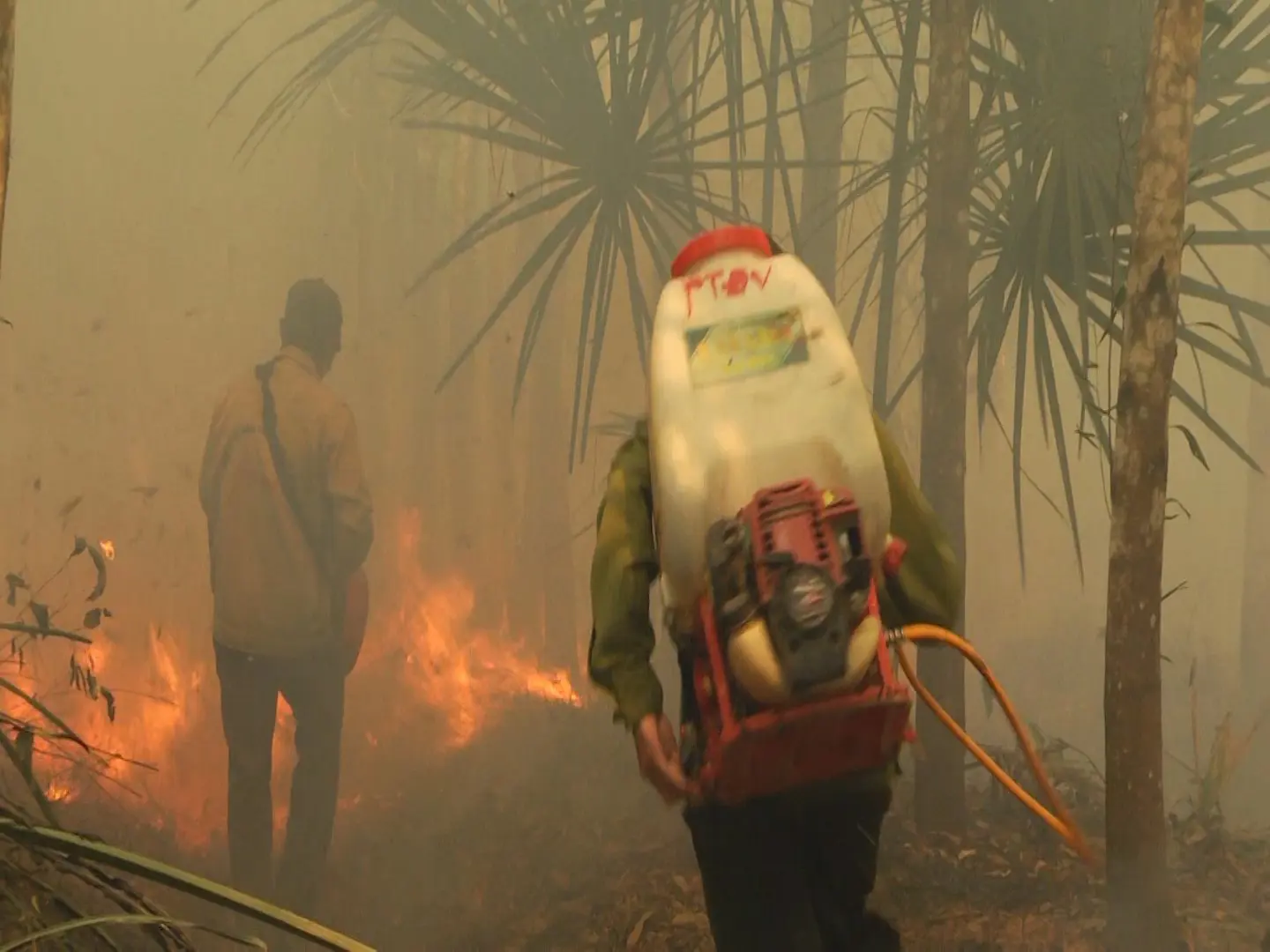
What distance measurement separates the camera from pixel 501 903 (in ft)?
5.94

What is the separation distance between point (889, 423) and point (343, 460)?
103 centimetres

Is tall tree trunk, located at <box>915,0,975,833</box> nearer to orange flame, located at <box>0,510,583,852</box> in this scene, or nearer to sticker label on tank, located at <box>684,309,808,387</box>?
orange flame, located at <box>0,510,583,852</box>

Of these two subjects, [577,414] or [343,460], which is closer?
[343,460]

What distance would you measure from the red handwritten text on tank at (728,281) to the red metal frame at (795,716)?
228 mm

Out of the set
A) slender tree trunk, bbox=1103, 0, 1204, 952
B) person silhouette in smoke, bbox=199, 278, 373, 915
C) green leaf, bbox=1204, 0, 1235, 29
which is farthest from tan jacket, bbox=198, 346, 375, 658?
green leaf, bbox=1204, 0, 1235, 29

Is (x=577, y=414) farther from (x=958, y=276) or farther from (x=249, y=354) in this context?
(x=958, y=276)

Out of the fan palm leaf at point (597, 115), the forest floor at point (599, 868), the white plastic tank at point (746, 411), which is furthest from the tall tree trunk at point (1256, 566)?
the white plastic tank at point (746, 411)

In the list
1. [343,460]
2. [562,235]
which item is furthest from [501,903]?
[562,235]

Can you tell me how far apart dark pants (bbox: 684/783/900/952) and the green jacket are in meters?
0.16

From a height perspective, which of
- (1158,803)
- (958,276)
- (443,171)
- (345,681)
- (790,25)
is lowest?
(1158,803)

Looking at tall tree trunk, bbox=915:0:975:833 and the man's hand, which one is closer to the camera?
the man's hand

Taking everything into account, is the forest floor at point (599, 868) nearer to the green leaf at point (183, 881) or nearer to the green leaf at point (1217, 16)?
the green leaf at point (183, 881)

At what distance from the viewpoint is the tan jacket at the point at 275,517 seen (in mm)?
1824

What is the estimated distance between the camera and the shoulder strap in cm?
183
